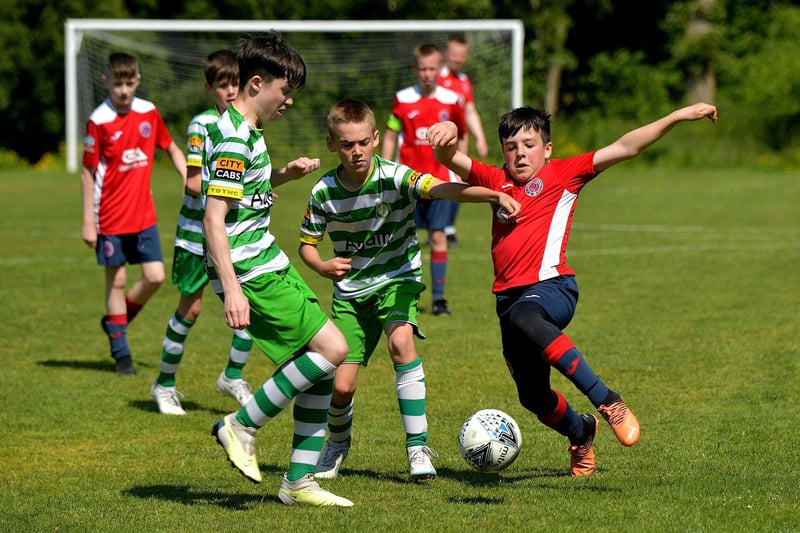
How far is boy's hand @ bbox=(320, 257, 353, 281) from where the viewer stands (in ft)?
18.4

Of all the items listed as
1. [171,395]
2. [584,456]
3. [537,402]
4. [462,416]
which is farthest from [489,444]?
[171,395]

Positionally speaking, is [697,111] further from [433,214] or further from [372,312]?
[433,214]

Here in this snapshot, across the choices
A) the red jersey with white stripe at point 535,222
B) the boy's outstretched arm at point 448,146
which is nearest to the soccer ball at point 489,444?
the red jersey with white stripe at point 535,222

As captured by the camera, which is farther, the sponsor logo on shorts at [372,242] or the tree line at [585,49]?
the tree line at [585,49]

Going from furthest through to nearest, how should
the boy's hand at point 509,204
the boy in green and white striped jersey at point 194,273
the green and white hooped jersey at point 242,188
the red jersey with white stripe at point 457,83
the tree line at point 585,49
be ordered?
the tree line at point 585,49 < the red jersey with white stripe at point 457,83 < the boy in green and white striped jersey at point 194,273 < the boy's hand at point 509,204 < the green and white hooped jersey at point 242,188

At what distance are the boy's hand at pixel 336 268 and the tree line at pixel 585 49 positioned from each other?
28852 mm

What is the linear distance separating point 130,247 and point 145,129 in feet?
2.91

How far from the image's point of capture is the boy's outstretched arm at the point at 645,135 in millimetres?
5504

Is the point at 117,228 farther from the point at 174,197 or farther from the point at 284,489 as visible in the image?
the point at 174,197

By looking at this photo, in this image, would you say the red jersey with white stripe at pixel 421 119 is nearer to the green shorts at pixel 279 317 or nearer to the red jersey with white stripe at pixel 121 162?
the red jersey with white stripe at pixel 121 162

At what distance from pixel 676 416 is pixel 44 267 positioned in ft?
32.0

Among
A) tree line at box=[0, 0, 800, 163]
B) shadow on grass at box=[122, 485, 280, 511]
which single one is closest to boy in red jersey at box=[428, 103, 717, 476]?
shadow on grass at box=[122, 485, 280, 511]

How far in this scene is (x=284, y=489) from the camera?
5.42 m

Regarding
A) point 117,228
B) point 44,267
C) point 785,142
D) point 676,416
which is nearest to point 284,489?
point 676,416
